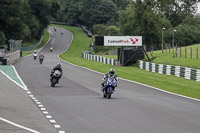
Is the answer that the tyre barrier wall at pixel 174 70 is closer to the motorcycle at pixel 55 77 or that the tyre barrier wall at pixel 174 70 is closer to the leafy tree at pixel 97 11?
the motorcycle at pixel 55 77

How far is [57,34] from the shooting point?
14612cm

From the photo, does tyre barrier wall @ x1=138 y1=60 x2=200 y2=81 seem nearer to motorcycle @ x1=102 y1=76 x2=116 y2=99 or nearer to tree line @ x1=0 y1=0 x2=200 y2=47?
motorcycle @ x1=102 y1=76 x2=116 y2=99

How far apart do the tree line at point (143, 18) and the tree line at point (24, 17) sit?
20209 mm

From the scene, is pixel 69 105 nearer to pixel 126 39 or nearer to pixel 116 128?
pixel 116 128

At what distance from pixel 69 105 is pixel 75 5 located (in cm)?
15804

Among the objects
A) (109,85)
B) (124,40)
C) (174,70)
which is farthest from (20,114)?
(124,40)

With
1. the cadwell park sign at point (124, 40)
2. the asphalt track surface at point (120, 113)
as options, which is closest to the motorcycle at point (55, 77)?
the asphalt track surface at point (120, 113)

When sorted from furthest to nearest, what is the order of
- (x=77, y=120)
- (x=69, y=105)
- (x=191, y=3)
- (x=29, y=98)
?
1. (x=191, y=3)
2. (x=29, y=98)
3. (x=69, y=105)
4. (x=77, y=120)

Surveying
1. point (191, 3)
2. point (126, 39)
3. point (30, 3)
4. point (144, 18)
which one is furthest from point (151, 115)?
point (191, 3)

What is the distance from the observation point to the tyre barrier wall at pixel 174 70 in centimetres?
3639

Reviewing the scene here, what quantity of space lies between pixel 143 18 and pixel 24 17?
32.3 meters

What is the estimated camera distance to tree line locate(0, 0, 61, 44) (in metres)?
104

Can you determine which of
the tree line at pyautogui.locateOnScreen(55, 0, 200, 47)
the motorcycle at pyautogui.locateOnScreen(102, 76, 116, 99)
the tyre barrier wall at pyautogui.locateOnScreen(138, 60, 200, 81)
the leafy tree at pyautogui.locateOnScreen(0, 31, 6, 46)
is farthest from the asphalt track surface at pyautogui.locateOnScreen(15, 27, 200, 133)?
the leafy tree at pyautogui.locateOnScreen(0, 31, 6, 46)

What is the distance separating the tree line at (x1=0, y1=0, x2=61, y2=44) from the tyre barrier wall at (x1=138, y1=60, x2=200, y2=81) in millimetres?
53506
